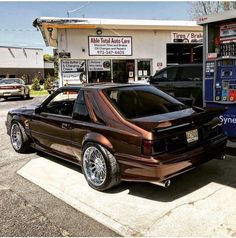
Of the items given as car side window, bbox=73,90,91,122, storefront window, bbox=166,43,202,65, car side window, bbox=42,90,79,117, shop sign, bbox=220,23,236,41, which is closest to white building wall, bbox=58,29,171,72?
storefront window, bbox=166,43,202,65

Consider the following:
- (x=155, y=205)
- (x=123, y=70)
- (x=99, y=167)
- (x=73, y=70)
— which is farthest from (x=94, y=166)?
(x=123, y=70)

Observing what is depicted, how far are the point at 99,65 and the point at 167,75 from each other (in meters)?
5.74

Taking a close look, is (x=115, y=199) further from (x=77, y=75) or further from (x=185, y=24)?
(x=185, y=24)

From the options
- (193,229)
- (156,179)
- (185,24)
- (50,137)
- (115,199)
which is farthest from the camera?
(185,24)

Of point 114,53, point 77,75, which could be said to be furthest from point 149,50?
point 77,75

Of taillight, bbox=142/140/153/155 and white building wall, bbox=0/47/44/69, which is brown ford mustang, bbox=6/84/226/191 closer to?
taillight, bbox=142/140/153/155

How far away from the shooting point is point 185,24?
16.9m

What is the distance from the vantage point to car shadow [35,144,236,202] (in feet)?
14.0

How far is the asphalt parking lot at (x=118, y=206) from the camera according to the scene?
343 cm

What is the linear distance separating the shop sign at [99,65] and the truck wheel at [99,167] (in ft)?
39.3

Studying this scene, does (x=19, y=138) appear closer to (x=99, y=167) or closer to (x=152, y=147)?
(x=99, y=167)

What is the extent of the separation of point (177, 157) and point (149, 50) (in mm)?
13911

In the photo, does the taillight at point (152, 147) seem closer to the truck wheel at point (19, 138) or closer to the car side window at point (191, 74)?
the truck wheel at point (19, 138)

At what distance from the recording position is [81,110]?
191 inches
